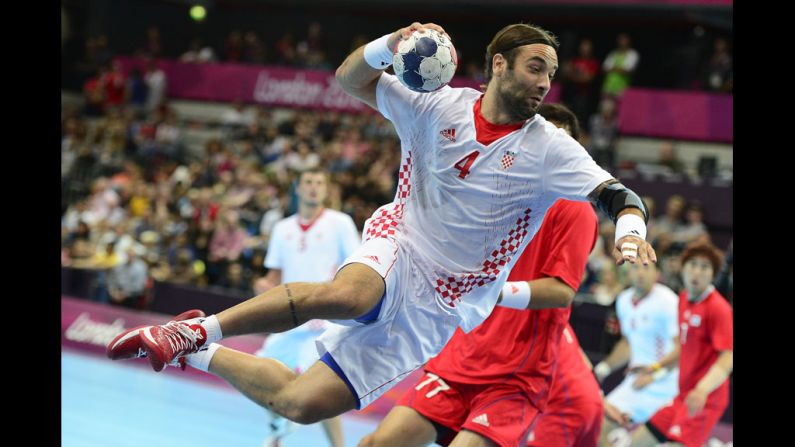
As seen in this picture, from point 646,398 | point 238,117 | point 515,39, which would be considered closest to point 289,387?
point 515,39

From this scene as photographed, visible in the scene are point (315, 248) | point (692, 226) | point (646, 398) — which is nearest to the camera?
point (646, 398)

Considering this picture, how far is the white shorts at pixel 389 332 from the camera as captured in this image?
4773mm

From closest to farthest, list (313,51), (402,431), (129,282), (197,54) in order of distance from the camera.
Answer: (402,431) → (129,282) → (313,51) → (197,54)

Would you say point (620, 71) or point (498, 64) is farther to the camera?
point (620, 71)

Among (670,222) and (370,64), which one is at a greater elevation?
(370,64)

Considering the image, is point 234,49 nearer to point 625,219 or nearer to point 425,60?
point 425,60

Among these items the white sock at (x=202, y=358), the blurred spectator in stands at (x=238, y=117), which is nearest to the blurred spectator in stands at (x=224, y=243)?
the blurred spectator in stands at (x=238, y=117)

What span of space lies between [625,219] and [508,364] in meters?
1.28

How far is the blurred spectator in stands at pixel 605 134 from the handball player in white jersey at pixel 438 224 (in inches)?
453

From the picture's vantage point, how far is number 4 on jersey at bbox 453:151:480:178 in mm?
4859

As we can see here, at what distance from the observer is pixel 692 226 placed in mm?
13172
